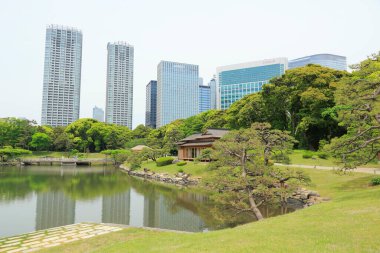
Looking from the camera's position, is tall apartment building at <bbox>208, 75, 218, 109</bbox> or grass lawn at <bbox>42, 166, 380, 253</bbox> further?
tall apartment building at <bbox>208, 75, 218, 109</bbox>

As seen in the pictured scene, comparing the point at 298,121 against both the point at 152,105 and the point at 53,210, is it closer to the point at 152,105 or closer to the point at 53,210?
the point at 53,210

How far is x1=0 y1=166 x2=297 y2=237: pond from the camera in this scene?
1372cm

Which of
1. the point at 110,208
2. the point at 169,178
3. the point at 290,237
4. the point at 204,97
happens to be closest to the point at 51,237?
the point at 110,208

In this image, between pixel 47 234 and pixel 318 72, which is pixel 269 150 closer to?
pixel 47 234

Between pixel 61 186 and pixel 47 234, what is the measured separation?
683 inches

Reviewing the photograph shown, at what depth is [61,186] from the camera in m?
26.1

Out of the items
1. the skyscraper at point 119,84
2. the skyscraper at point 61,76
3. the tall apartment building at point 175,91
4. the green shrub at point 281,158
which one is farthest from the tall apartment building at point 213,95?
the green shrub at point 281,158

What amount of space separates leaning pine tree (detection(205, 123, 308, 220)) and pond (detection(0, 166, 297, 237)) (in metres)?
1.57

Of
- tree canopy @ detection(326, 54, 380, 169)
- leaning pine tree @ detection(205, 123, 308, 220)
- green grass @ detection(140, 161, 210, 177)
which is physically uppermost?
tree canopy @ detection(326, 54, 380, 169)

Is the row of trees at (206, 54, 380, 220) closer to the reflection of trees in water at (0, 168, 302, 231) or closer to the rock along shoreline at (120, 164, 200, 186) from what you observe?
the reflection of trees in water at (0, 168, 302, 231)

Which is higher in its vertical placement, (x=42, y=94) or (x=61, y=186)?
(x=42, y=94)

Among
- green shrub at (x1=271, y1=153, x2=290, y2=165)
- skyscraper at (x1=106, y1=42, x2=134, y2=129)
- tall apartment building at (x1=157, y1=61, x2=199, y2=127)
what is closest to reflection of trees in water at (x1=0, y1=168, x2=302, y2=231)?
green shrub at (x1=271, y1=153, x2=290, y2=165)

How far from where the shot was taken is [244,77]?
391ft

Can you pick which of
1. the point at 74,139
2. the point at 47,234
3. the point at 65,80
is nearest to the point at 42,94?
the point at 65,80
